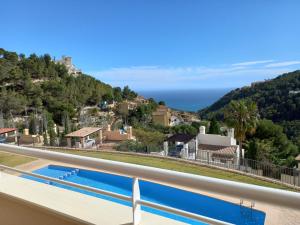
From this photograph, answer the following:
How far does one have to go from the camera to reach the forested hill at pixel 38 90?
33.4 metres

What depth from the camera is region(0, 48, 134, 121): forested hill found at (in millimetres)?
33406

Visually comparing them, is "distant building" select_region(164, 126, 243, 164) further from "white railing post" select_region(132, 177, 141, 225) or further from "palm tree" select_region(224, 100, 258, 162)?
"white railing post" select_region(132, 177, 141, 225)

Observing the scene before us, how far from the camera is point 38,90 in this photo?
36.6 m

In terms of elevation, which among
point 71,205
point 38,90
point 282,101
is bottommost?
point 71,205

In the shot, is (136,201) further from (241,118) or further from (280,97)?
(280,97)

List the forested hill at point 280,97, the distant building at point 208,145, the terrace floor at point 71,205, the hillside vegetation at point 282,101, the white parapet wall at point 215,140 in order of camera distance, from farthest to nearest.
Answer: the forested hill at point 280,97 → the hillside vegetation at point 282,101 → the white parapet wall at point 215,140 → the distant building at point 208,145 → the terrace floor at point 71,205

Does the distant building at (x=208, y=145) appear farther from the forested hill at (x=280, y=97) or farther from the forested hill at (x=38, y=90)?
the forested hill at (x=38, y=90)

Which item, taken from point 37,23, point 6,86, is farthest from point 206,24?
point 6,86

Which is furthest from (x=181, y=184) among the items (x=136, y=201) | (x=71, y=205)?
(x=71, y=205)

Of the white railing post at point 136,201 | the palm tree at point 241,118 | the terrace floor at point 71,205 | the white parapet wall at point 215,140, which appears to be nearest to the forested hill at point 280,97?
the palm tree at point 241,118

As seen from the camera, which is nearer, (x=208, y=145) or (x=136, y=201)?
(x=136, y=201)

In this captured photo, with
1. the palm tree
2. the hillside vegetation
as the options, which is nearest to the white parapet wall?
the palm tree

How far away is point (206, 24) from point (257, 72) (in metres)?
32.9

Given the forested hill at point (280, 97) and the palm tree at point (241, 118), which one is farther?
the forested hill at point (280, 97)
